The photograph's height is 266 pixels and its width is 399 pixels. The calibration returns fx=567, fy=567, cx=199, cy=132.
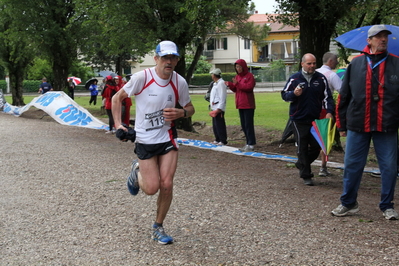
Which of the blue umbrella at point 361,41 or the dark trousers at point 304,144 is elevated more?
the blue umbrella at point 361,41

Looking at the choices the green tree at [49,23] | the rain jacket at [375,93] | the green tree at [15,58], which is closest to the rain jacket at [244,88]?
the rain jacket at [375,93]

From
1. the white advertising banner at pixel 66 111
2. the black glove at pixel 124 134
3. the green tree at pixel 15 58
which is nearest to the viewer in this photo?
the black glove at pixel 124 134

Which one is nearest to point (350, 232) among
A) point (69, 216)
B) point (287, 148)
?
point (69, 216)

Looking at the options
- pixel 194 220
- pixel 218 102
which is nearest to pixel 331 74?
pixel 194 220

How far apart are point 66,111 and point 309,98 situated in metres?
13.6

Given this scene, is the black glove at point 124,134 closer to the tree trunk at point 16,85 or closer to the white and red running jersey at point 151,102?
the white and red running jersey at point 151,102

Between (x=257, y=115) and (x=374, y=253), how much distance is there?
1951cm

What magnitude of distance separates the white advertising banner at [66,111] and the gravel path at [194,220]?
8604mm

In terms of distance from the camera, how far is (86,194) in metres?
7.81

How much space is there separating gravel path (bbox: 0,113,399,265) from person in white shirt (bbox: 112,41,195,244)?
0.53 m

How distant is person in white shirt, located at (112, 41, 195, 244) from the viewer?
542 centimetres

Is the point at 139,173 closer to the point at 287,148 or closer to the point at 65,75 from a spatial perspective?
the point at 287,148

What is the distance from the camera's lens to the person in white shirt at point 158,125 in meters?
5.42

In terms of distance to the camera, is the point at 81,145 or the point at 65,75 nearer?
the point at 81,145
